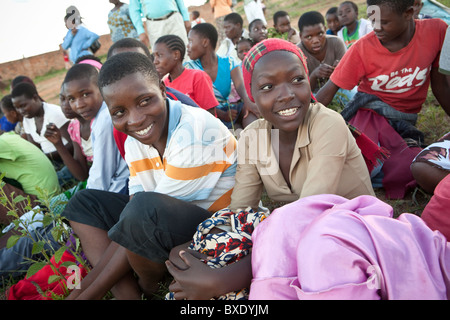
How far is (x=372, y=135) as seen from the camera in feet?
8.01

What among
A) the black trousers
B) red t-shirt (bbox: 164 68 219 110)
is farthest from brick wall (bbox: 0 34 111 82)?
the black trousers

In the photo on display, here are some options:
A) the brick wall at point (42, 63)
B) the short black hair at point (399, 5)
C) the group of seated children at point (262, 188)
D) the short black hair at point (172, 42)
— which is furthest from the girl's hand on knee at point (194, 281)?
the brick wall at point (42, 63)

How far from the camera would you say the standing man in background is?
468cm

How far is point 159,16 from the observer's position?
186 inches

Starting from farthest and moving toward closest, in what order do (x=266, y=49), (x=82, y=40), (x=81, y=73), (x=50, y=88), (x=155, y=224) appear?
1. (x=50, y=88)
2. (x=82, y=40)
3. (x=81, y=73)
4. (x=266, y=49)
5. (x=155, y=224)

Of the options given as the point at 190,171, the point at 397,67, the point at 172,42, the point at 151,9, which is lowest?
the point at 190,171

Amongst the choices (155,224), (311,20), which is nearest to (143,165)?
(155,224)

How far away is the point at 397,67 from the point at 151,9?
11.3ft

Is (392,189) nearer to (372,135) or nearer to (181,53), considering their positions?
(372,135)

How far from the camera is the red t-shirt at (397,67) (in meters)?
2.29

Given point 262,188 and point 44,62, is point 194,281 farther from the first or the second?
point 44,62

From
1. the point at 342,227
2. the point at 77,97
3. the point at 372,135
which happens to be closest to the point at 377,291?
the point at 342,227

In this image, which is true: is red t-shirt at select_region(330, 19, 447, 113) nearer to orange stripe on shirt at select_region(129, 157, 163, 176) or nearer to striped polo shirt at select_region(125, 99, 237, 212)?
striped polo shirt at select_region(125, 99, 237, 212)

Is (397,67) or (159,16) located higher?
(159,16)
